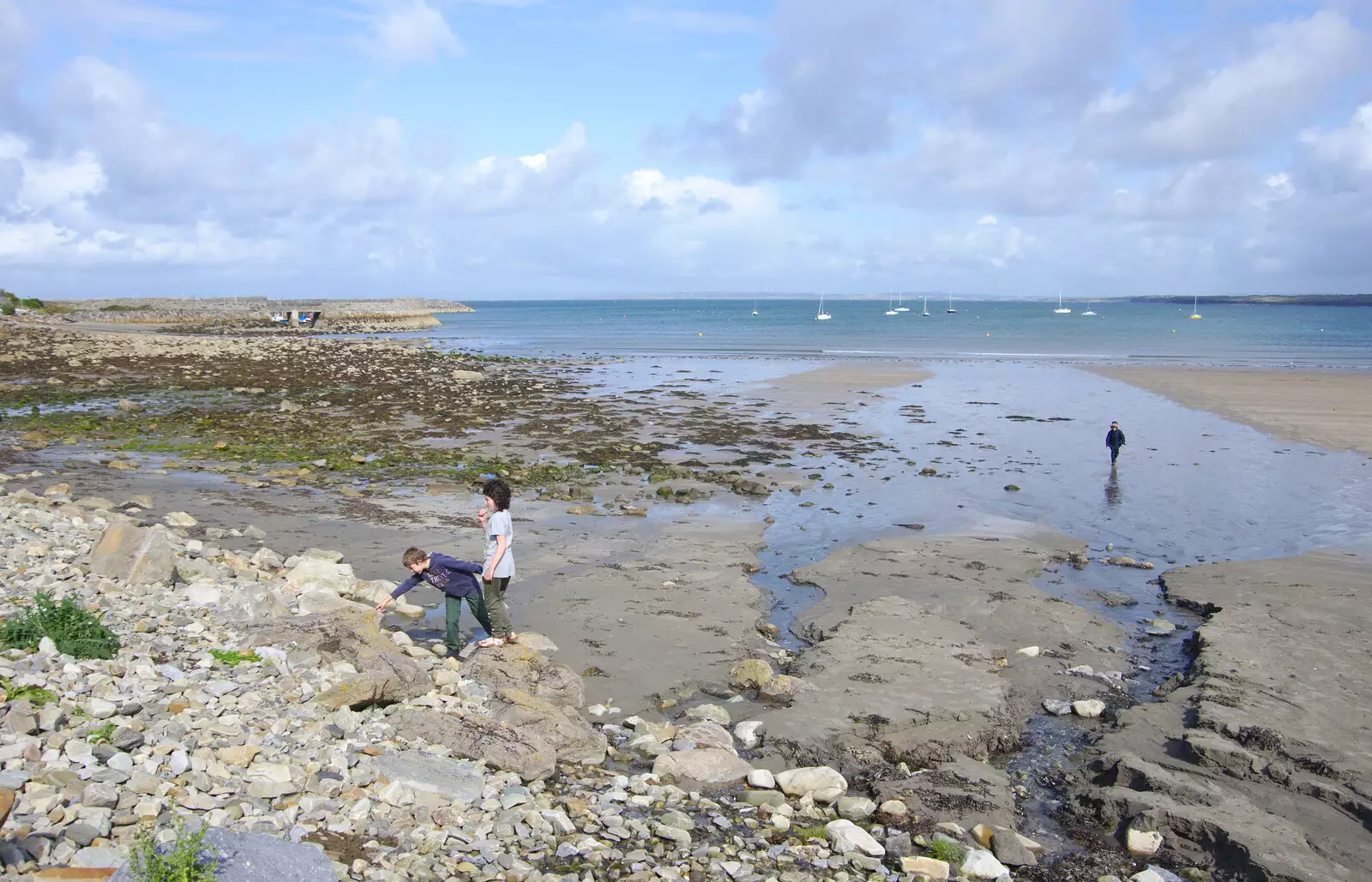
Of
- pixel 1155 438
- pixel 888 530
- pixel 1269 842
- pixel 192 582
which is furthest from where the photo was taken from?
pixel 1155 438

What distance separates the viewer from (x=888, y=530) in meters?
16.7

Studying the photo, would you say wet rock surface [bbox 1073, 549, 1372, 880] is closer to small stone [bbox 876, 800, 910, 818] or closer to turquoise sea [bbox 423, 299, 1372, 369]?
small stone [bbox 876, 800, 910, 818]

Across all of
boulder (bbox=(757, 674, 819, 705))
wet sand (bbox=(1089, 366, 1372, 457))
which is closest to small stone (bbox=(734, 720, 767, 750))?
boulder (bbox=(757, 674, 819, 705))

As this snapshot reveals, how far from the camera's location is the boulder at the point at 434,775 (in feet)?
22.4

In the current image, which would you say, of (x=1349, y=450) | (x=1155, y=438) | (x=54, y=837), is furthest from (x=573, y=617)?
(x=1349, y=450)

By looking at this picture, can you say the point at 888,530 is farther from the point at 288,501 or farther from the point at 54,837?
the point at 54,837

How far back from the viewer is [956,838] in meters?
6.93

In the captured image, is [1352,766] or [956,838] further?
[1352,766]

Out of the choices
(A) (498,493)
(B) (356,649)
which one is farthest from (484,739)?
(A) (498,493)

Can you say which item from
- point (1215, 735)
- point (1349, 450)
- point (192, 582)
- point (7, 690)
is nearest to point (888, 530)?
point (1215, 735)

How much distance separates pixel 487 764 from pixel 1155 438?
26.0 metres

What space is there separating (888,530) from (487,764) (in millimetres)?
10664

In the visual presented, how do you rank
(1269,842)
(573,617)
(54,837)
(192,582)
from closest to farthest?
(54,837), (1269,842), (192,582), (573,617)

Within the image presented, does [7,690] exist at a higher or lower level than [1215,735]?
higher
